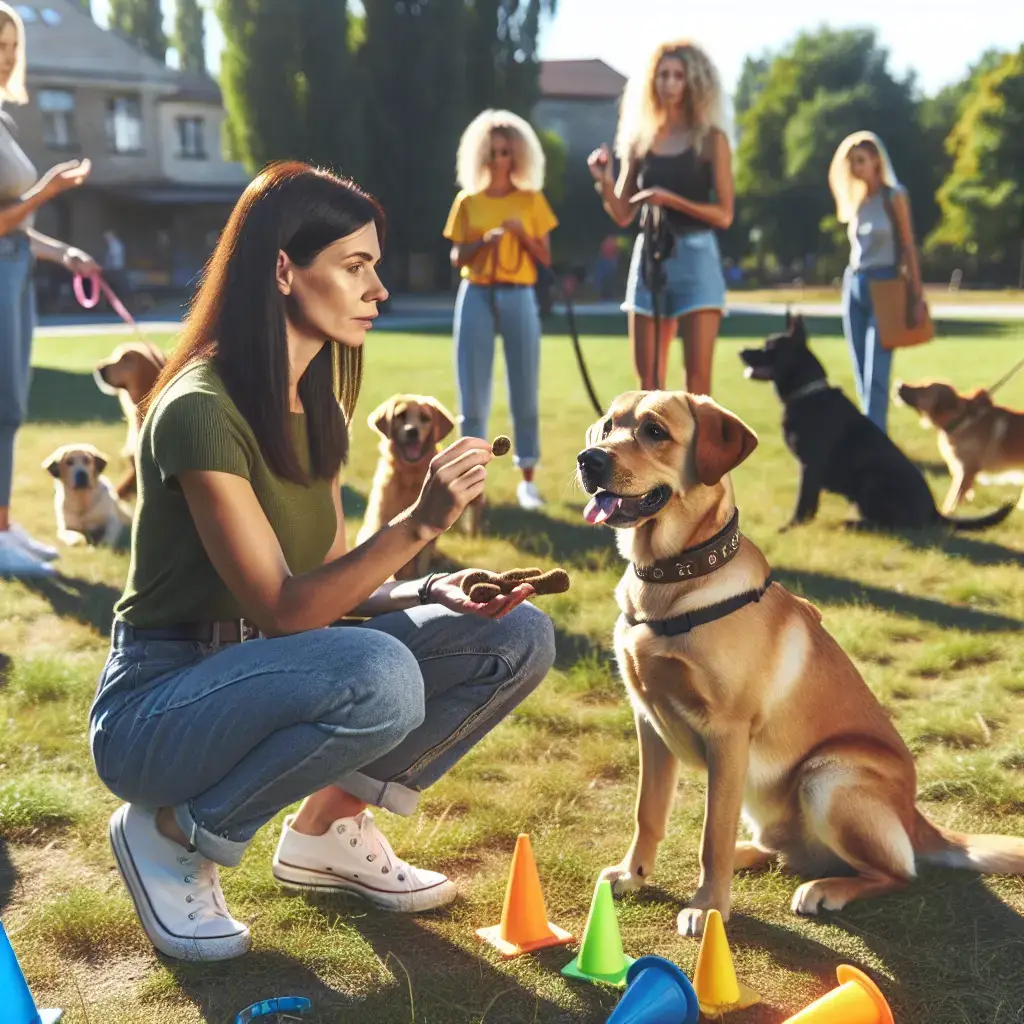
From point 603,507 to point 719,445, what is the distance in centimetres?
33

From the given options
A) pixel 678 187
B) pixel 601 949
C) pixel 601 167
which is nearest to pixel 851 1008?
pixel 601 949

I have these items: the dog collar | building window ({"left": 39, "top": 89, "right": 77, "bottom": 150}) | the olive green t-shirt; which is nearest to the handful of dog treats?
the dog collar

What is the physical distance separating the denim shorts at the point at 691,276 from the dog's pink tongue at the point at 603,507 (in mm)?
3648

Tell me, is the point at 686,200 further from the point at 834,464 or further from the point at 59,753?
the point at 59,753

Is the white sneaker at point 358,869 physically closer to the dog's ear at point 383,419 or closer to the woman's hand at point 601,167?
the dog's ear at point 383,419

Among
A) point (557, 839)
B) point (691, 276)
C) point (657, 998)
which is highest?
point (691, 276)

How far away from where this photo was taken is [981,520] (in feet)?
23.3

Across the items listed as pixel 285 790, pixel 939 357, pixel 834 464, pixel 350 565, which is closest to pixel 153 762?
pixel 285 790

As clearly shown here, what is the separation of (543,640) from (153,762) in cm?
100

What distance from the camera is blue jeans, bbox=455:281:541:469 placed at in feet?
23.6

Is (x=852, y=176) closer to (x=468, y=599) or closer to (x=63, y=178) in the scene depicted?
(x=63, y=178)

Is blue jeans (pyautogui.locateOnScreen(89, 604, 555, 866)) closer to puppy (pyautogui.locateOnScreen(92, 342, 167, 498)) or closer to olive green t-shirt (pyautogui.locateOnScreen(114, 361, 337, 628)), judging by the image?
olive green t-shirt (pyautogui.locateOnScreen(114, 361, 337, 628))

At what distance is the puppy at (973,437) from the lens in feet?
27.0

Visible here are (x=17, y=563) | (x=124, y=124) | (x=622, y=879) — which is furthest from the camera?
(x=124, y=124)
